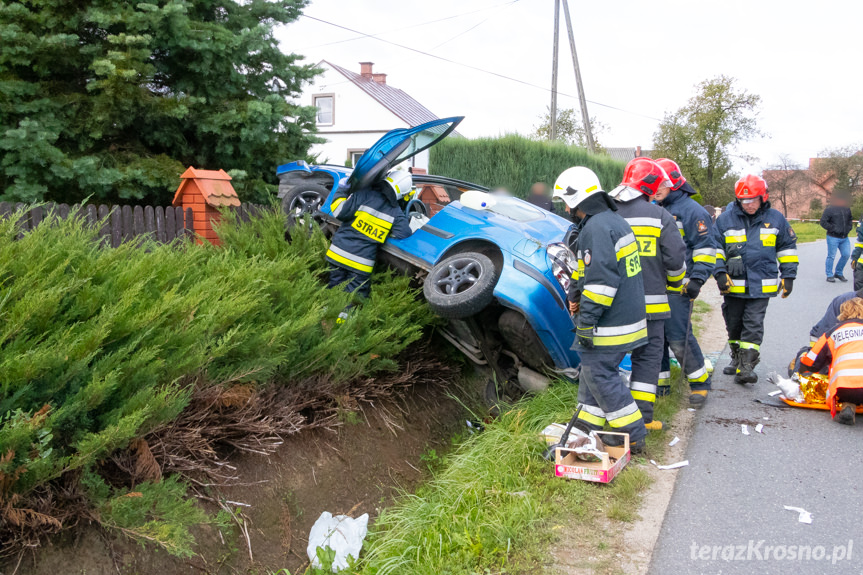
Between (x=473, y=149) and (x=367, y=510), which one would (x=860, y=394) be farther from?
(x=473, y=149)

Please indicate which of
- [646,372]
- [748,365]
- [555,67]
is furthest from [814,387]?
[555,67]

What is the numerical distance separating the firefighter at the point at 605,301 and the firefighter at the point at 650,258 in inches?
18.5

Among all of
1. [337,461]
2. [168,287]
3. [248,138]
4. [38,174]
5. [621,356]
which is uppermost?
[248,138]

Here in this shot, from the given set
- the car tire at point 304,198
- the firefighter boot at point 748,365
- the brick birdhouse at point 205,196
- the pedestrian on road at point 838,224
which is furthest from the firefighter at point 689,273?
the pedestrian on road at point 838,224

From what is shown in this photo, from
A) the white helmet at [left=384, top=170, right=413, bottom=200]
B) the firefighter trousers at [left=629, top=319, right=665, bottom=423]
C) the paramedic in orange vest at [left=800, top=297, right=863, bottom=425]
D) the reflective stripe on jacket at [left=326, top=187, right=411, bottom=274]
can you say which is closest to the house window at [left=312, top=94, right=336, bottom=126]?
the white helmet at [left=384, top=170, right=413, bottom=200]

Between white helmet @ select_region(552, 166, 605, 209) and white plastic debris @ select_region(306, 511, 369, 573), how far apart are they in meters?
2.31

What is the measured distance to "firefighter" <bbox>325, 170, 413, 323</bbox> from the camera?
17.4 ft

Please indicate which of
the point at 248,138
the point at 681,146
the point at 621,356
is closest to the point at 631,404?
the point at 621,356

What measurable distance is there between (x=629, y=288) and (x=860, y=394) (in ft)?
6.96

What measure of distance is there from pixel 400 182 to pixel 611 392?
240 cm

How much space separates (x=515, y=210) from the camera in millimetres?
5504

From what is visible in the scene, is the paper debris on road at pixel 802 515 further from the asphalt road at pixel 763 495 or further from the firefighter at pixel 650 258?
the firefighter at pixel 650 258

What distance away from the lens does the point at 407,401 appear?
213 inches

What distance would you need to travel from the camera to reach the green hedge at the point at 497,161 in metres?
17.2
